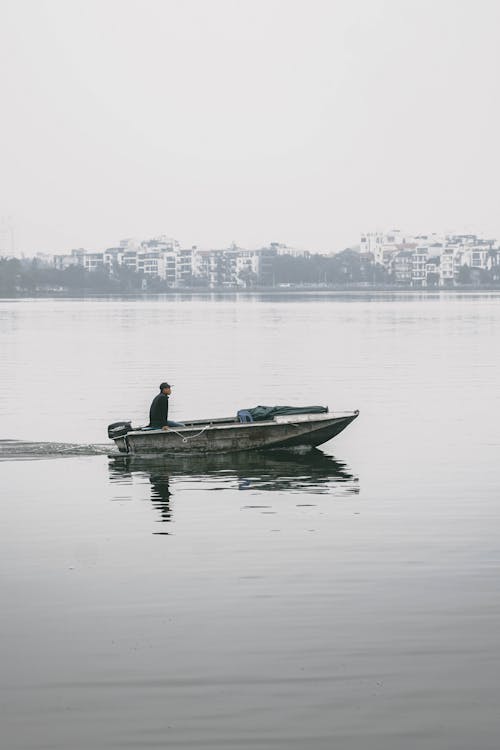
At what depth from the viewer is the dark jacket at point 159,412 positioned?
31.5m

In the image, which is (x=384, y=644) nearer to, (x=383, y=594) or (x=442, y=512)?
(x=383, y=594)

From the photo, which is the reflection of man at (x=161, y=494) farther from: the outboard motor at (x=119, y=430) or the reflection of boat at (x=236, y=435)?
the outboard motor at (x=119, y=430)

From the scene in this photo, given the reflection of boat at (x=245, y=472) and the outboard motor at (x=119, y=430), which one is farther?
the outboard motor at (x=119, y=430)

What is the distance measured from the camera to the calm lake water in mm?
12586

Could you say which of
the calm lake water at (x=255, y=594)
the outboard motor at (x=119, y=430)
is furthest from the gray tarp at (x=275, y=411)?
the outboard motor at (x=119, y=430)

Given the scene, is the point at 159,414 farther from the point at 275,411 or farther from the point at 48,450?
the point at 48,450

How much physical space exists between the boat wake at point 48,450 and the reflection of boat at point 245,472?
141 cm

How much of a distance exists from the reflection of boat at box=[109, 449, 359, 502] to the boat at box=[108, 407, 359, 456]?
0.86ft

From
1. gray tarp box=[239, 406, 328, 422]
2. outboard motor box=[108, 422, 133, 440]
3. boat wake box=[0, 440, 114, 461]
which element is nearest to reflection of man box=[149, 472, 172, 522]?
outboard motor box=[108, 422, 133, 440]

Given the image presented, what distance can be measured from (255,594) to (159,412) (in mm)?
14676

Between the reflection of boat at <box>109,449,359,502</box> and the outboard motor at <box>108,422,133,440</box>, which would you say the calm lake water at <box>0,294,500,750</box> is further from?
the outboard motor at <box>108,422,133,440</box>

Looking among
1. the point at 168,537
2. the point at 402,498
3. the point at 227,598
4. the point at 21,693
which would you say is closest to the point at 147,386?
the point at 402,498

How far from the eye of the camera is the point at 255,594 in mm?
17453

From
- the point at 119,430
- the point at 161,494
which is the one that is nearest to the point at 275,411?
the point at 119,430
